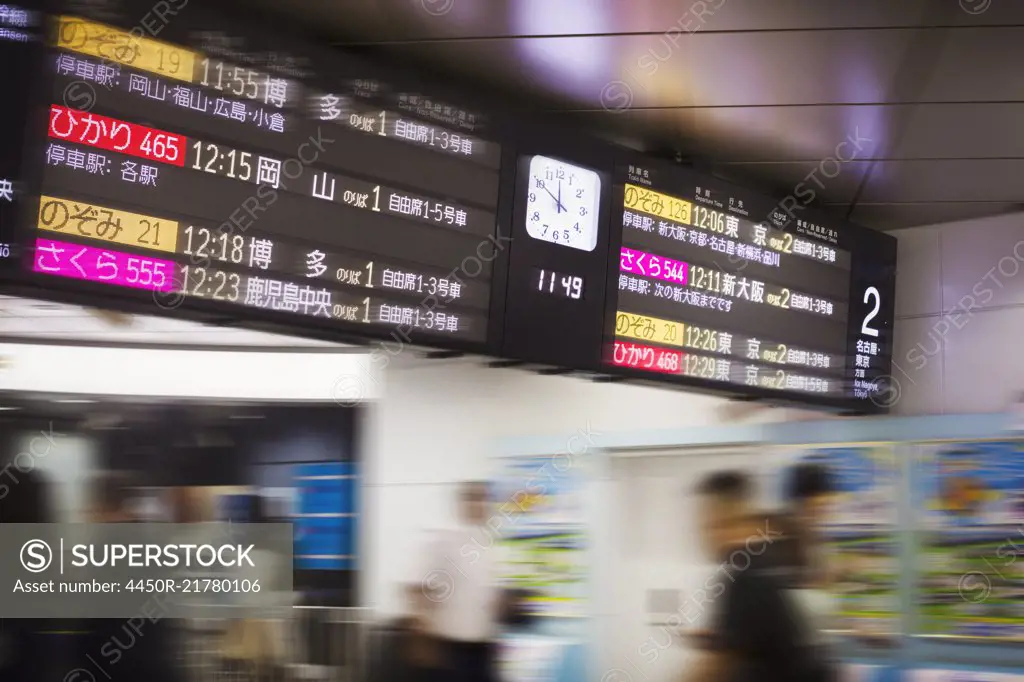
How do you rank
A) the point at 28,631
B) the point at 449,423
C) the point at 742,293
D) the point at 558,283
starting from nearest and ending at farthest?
the point at 558,283 < the point at 742,293 < the point at 449,423 < the point at 28,631

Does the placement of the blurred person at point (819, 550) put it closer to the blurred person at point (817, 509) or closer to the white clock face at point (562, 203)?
the blurred person at point (817, 509)

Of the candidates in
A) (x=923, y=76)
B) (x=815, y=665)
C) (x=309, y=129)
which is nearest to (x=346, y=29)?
(x=309, y=129)

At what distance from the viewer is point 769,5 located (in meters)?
2.85

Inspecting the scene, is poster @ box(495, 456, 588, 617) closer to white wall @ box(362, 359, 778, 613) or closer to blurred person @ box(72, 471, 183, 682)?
white wall @ box(362, 359, 778, 613)

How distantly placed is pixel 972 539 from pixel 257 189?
2.30 meters

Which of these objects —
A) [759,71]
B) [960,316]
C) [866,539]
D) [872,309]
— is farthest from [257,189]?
[960,316]

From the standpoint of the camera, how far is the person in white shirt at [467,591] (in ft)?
13.0

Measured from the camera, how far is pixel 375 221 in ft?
10.3

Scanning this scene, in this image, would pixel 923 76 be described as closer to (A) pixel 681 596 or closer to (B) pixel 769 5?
(B) pixel 769 5

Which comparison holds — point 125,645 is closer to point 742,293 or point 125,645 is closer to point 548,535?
point 548,535

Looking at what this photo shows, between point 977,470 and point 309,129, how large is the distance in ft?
7.24

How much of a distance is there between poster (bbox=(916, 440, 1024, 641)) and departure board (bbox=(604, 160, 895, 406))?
3.27ft

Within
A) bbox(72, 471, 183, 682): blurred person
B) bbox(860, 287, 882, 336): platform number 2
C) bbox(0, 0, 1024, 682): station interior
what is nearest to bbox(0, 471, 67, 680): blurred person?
bbox(0, 0, 1024, 682): station interior

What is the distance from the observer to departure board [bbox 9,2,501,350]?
8.51 feet
